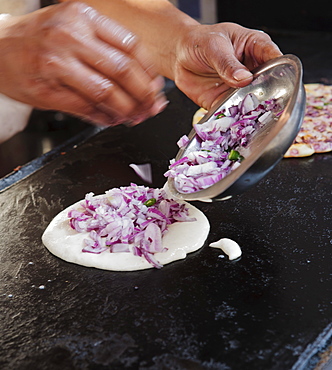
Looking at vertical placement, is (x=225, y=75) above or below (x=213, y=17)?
above

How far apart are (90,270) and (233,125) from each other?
0.55 meters

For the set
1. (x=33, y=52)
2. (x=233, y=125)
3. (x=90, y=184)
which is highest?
(x=33, y=52)

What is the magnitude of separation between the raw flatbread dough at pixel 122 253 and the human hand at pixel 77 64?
Answer: 0.41 metres

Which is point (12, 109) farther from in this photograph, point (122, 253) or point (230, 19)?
point (230, 19)

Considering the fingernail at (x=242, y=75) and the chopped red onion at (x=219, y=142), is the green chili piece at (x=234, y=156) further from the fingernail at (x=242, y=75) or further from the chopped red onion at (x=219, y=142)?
the fingernail at (x=242, y=75)

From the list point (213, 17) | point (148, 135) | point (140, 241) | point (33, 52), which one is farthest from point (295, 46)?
point (33, 52)

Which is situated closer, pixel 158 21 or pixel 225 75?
pixel 225 75

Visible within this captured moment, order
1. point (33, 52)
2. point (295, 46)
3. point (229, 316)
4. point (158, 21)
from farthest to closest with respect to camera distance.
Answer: point (295, 46) → point (158, 21) → point (229, 316) → point (33, 52)

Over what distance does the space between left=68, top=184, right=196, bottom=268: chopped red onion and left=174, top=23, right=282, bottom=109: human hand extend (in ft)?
1.33

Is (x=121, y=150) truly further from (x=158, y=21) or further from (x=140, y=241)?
(x=140, y=241)

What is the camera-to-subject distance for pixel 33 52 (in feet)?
3.76

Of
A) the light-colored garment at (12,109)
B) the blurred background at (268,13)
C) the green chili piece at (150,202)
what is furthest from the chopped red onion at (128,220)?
the blurred background at (268,13)

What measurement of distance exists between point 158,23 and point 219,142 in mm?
723

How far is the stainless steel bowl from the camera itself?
3.97 feet
